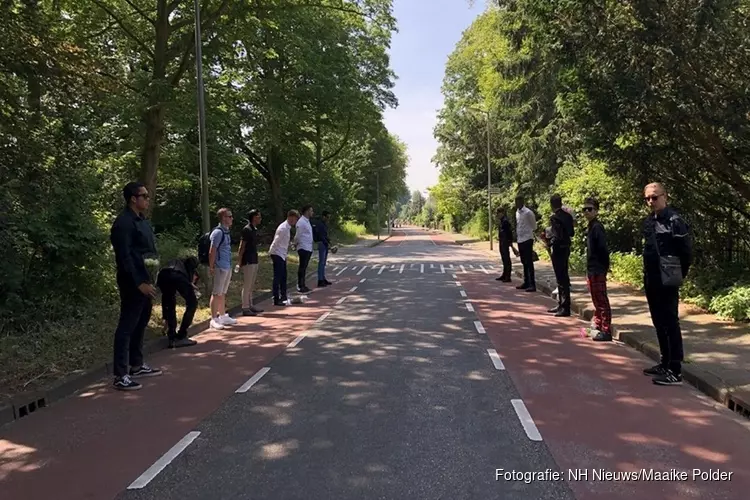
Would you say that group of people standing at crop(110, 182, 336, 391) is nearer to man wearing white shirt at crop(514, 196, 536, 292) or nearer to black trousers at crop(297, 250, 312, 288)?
black trousers at crop(297, 250, 312, 288)

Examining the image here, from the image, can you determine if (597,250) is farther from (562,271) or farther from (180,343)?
(180,343)

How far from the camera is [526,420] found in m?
4.96

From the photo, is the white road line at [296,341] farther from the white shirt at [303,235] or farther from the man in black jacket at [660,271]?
the white shirt at [303,235]

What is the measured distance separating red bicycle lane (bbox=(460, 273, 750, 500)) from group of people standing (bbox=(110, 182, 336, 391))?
14.1ft

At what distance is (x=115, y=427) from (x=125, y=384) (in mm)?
1292

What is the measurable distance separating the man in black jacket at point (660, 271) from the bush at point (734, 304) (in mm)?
3083

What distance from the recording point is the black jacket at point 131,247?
6.19 metres

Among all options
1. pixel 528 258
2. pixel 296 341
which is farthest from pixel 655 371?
pixel 528 258

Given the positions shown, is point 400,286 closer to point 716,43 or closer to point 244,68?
point 716,43

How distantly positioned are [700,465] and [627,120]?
6891 mm

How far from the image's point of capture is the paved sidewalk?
220 inches

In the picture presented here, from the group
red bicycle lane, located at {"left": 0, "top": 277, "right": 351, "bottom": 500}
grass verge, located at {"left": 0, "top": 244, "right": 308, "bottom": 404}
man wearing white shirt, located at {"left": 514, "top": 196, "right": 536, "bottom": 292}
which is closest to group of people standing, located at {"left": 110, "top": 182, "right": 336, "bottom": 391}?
red bicycle lane, located at {"left": 0, "top": 277, "right": 351, "bottom": 500}

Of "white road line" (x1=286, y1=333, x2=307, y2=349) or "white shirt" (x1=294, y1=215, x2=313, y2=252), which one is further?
"white shirt" (x1=294, y1=215, x2=313, y2=252)

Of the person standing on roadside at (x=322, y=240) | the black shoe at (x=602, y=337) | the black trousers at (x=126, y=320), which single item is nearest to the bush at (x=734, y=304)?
the black shoe at (x=602, y=337)
